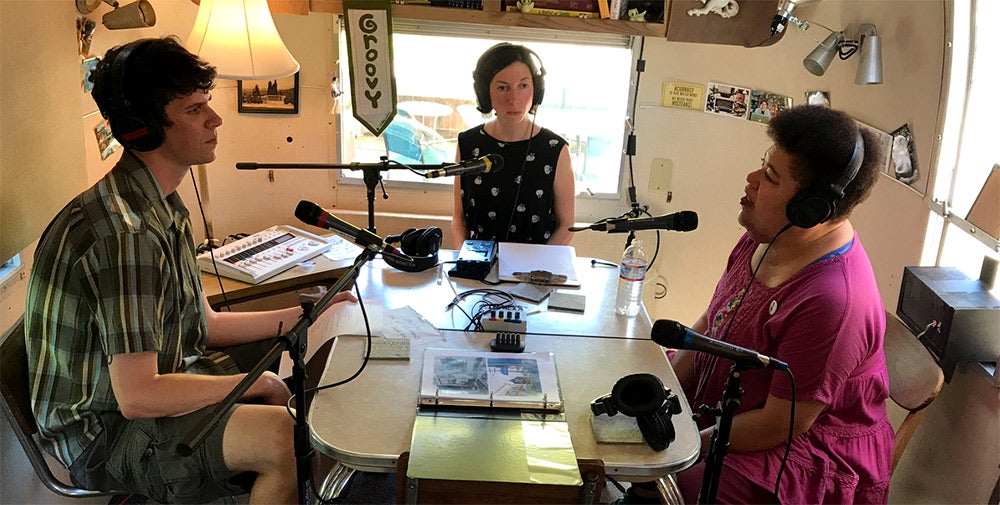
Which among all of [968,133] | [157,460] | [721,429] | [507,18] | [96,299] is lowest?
[157,460]

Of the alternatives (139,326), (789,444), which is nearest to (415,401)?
(139,326)

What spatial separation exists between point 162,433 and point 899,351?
165cm

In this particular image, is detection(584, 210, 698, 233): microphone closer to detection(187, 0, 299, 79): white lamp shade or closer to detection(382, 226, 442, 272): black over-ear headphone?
detection(382, 226, 442, 272): black over-ear headphone

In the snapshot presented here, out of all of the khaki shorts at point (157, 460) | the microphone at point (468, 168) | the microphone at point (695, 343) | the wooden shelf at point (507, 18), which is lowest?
the khaki shorts at point (157, 460)

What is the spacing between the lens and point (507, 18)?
2.79 meters

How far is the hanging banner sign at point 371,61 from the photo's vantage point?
104 inches

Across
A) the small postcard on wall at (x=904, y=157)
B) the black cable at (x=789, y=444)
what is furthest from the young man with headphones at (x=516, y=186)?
the black cable at (x=789, y=444)

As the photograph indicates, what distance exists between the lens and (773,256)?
1.68 m

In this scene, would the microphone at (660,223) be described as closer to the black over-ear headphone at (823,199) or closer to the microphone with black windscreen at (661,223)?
the microphone with black windscreen at (661,223)

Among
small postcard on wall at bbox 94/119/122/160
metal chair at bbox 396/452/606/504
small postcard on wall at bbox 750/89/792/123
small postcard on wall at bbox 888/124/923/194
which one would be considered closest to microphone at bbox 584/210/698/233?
metal chair at bbox 396/452/606/504

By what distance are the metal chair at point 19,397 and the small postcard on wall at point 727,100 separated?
2.60 m

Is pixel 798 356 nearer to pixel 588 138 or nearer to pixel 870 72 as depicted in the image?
pixel 870 72

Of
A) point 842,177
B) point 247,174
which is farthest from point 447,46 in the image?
point 842,177

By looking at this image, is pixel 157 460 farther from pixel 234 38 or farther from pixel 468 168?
pixel 234 38
